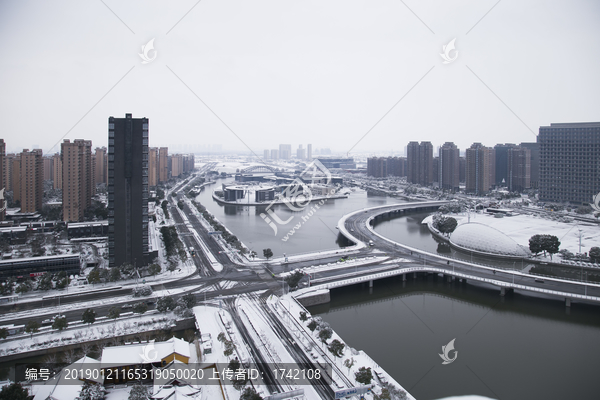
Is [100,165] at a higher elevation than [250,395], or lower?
higher

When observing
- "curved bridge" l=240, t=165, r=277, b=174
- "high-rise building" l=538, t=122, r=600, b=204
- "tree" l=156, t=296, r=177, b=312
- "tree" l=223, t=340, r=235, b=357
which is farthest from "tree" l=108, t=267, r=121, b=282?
"curved bridge" l=240, t=165, r=277, b=174

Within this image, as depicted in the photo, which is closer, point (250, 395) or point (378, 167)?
point (250, 395)

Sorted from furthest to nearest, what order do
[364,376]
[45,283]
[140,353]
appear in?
[45,283] < [140,353] < [364,376]

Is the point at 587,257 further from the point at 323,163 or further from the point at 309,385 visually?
the point at 323,163

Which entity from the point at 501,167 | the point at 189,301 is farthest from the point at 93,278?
the point at 501,167

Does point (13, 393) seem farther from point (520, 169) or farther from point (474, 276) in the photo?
point (520, 169)

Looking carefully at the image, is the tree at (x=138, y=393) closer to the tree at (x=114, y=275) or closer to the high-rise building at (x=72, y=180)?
the tree at (x=114, y=275)

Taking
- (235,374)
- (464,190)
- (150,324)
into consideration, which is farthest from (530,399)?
(464,190)

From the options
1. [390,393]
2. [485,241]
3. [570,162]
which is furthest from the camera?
[570,162]
